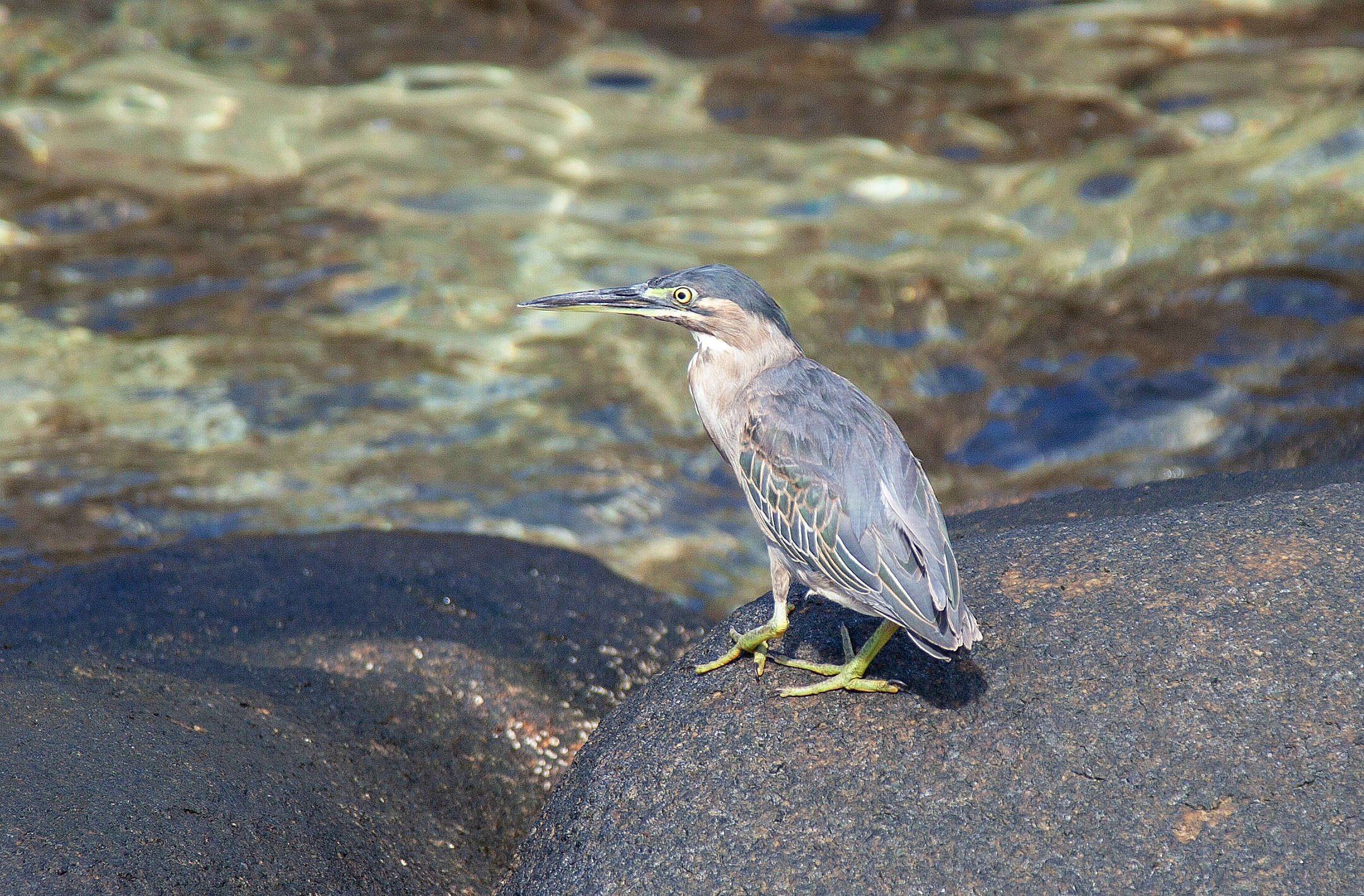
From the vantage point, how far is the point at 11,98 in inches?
363

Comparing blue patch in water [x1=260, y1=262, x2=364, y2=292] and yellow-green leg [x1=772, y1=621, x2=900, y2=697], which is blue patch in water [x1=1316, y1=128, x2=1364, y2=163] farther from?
yellow-green leg [x1=772, y1=621, x2=900, y2=697]

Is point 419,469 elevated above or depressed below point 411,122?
below

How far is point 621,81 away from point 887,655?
7.47m

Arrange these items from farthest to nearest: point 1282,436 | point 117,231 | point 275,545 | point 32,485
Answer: point 117,231
point 1282,436
point 32,485
point 275,545

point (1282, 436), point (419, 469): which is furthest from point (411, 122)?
point (1282, 436)

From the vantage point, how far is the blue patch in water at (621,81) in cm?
978

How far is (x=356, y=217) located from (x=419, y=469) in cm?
287

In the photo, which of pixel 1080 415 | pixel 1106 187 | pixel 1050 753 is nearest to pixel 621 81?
pixel 1106 187

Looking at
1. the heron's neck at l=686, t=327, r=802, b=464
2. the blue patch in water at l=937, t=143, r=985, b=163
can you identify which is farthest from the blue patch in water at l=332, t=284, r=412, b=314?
the heron's neck at l=686, t=327, r=802, b=464

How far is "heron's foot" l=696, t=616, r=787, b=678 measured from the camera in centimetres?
344

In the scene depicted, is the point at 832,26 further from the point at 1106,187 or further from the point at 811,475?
the point at 811,475

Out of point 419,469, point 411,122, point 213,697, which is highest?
point 411,122

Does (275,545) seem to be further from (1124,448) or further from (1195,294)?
(1195,294)

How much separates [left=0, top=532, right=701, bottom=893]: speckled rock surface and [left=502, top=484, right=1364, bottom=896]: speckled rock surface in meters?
0.56
